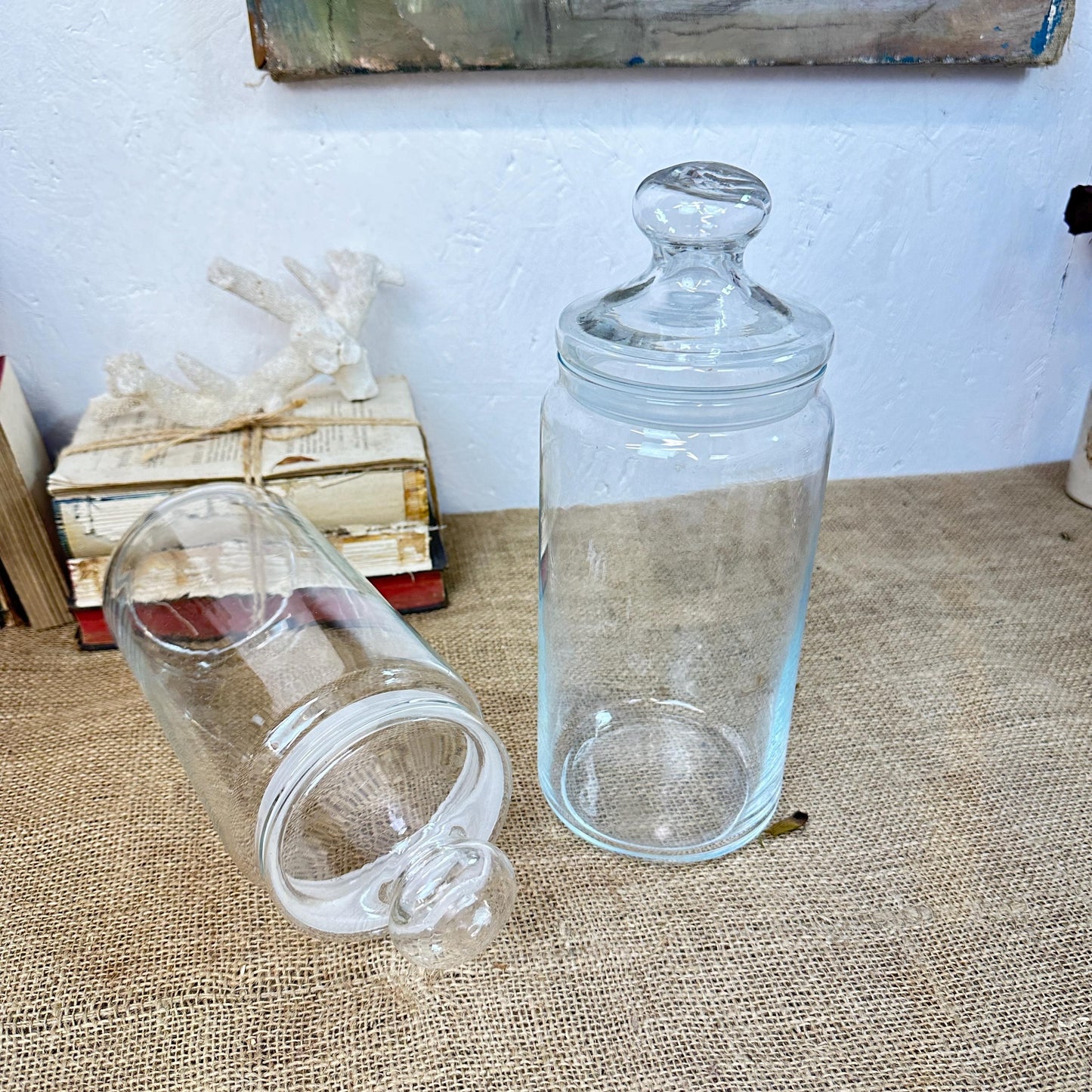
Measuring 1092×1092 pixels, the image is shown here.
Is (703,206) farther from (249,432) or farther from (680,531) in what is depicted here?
(249,432)

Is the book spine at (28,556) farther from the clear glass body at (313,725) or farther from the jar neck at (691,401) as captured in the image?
the jar neck at (691,401)

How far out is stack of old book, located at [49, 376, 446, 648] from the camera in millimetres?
653

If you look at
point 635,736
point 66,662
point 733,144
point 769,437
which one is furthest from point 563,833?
point 733,144

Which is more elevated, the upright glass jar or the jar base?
the upright glass jar

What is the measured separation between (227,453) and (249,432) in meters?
0.03

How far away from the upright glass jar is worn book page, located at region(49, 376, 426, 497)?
0.59ft

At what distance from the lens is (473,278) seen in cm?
79

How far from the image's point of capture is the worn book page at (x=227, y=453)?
654mm

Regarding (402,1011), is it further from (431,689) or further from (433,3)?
(433,3)

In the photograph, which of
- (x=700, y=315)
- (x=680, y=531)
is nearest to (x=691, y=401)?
(x=700, y=315)

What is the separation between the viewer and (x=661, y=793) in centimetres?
56

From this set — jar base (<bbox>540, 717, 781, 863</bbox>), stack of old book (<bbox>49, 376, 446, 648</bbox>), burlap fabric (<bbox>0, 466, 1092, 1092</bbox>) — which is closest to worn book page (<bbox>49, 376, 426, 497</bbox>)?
stack of old book (<bbox>49, 376, 446, 648</bbox>)

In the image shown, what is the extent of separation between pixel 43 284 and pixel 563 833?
1.85 feet

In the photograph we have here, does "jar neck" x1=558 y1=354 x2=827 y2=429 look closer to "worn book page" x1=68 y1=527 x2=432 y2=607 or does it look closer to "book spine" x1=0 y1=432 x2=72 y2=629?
"worn book page" x1=68 y1=527 x2=432 y2=607
